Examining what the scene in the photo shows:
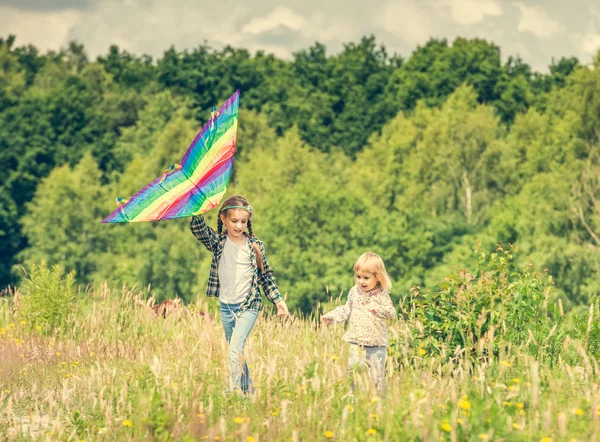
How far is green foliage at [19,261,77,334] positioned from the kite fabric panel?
3.64 m

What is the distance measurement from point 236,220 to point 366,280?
1000mm

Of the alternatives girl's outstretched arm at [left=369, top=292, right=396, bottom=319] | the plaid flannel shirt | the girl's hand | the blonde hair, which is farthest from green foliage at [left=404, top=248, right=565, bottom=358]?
the plaid flannel shirt

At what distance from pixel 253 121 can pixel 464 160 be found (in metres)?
12.1

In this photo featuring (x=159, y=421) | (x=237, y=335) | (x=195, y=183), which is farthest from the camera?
(x=237, y=335)

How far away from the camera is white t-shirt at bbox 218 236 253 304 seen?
6.57m

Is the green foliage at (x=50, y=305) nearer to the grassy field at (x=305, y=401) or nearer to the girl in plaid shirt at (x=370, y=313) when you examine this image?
the grassy field at (x=305, y=401)

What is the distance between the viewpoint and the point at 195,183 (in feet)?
20.6

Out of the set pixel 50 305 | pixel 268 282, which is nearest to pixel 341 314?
pixel 268 282

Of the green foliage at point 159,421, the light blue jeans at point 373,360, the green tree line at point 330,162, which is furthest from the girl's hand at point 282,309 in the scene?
the green tree line at point 330,162

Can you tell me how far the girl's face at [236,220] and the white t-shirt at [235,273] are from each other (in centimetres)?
12

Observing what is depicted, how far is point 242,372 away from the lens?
19.5 ft

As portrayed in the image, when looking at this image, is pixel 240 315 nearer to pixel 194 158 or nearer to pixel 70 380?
pixel 194 158

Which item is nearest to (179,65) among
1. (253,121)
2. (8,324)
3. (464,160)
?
(253,121)

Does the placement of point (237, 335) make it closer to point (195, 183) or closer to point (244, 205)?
point (244, 205)
